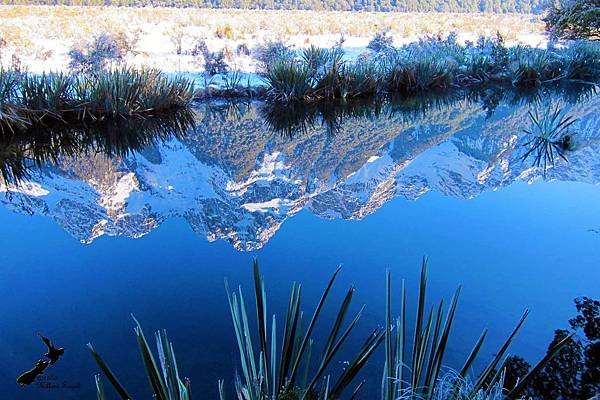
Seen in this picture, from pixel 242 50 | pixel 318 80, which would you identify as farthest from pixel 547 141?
pixel 242 50

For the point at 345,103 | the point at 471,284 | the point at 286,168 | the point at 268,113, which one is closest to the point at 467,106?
the point at 345,103

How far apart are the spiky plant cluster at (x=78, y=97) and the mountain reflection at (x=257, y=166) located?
0.96 feet

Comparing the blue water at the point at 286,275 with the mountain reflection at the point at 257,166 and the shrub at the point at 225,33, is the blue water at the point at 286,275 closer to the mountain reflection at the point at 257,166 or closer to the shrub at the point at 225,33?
the mountain reflection at the point at 257,166

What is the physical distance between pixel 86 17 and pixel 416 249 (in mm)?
18649

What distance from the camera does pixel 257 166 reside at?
5434mm

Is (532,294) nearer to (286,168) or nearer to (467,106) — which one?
(286,168)

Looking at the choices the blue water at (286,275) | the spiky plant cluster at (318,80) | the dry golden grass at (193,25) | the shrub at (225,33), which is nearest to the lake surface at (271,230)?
the blue water at (286,275)

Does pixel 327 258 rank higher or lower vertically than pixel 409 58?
lower

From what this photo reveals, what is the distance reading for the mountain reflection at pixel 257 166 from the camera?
4363mm

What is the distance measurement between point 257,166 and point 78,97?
3098mm

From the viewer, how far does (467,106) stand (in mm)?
8555

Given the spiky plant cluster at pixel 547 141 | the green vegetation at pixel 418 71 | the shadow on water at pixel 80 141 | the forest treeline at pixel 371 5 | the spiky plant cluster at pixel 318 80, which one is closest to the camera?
the shadow on water at pixel 80 141

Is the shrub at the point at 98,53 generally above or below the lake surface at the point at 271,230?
above

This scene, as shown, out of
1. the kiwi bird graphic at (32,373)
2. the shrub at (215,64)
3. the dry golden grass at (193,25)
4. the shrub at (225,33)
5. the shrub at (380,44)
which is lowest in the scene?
the kiwi bird graphic at (32,373)
